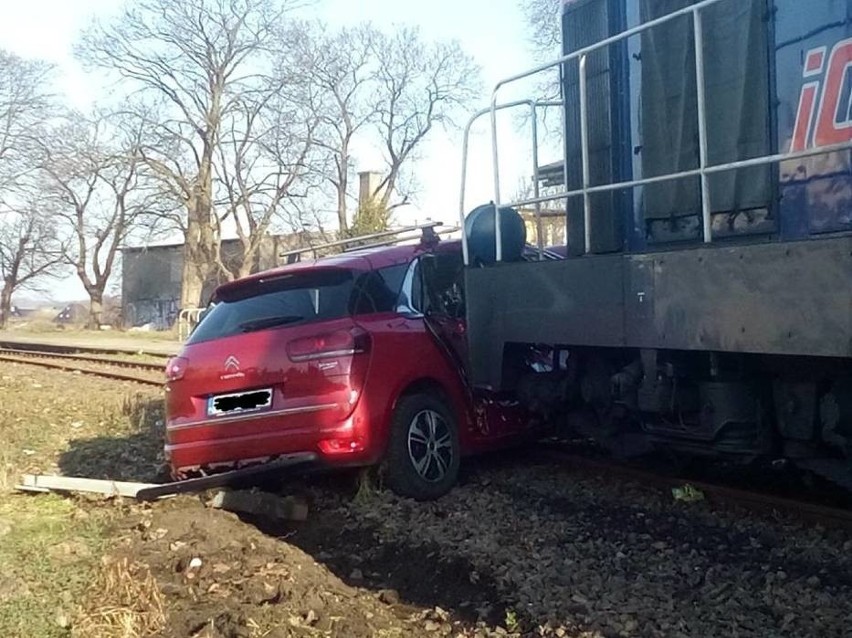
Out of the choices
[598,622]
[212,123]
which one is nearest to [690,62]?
[598,622]

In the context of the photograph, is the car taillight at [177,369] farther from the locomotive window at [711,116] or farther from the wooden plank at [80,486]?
the locomotive window at [711,116]

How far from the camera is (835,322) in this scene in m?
4.77

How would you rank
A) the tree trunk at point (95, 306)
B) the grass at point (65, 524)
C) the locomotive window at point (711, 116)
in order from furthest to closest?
1. the tree trunk at point (95, 306)
2. the locomotive window at point (711, 116)
3. the grass at point (65, 524)

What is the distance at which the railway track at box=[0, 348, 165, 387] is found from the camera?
1595 cm

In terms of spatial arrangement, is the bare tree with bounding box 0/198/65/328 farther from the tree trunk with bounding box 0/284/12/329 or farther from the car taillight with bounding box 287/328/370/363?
the car taillight with bounding box 287/328/370/363

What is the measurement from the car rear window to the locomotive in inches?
24.9

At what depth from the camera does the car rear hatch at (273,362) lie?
685 centimetres

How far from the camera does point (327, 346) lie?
6891 mm

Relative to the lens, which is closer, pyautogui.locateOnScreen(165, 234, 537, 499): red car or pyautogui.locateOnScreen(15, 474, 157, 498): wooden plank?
pyautogui.locateOnScreen(165, 234, 537, 499): red car

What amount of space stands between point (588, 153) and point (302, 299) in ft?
7.24

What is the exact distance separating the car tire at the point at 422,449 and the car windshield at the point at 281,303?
83cm

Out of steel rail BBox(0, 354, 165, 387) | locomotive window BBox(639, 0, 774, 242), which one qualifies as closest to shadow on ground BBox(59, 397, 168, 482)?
steel rail BBox(0, 354, 165, 387)

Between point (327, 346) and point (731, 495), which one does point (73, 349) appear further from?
point (731, 495)

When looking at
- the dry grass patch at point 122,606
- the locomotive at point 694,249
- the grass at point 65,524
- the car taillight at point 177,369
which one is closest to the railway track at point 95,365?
the grass at point 65,524
